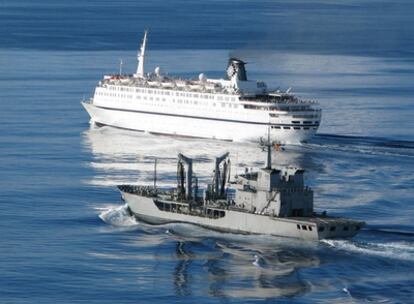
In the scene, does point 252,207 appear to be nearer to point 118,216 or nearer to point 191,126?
point 118,216

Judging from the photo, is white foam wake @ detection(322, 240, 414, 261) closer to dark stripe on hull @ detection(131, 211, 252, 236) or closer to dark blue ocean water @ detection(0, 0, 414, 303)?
dark blue ocean water @ detection(0, 0, 414, 303)

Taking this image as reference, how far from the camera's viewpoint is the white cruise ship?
123000 millimetres

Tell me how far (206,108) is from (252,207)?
4466 centimetres

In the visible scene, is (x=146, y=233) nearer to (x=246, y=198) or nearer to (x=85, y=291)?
(x=246, y=198)

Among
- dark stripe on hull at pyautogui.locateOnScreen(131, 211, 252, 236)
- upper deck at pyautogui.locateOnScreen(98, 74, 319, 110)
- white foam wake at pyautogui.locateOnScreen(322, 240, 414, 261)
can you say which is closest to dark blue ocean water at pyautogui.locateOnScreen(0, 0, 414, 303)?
white foam wake at pyautogui.locateOnScreen(322, 240, 414, 261)

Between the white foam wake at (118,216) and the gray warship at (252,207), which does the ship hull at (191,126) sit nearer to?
the white foam wake at (118,216)

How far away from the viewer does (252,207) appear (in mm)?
85625

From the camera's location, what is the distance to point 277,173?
3344 inches

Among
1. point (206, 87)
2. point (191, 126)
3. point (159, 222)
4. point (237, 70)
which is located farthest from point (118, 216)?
point (206, 87)

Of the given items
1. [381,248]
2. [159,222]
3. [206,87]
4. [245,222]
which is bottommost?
[381,248]

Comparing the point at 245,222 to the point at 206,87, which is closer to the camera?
the point at 245,222

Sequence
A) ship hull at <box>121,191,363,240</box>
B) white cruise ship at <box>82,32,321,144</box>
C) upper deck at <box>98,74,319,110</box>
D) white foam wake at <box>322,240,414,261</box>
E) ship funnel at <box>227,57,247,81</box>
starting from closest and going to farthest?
white foam wake at <box>322,240,414,261</box> < ship hull at <box>121,191,363,240</box> < white cruise ship at <box>82,32,321,144</box> < upper deck at <box>98,74,319,110</box> < ship funnel at <box>227,57,247,81</box>

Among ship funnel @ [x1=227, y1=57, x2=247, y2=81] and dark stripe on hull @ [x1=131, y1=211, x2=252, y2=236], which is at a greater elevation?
ship funnel @ [x1=227, y1=57, x2=247, y2=81]

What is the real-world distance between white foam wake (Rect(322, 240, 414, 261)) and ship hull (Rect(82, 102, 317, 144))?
4002 cm
